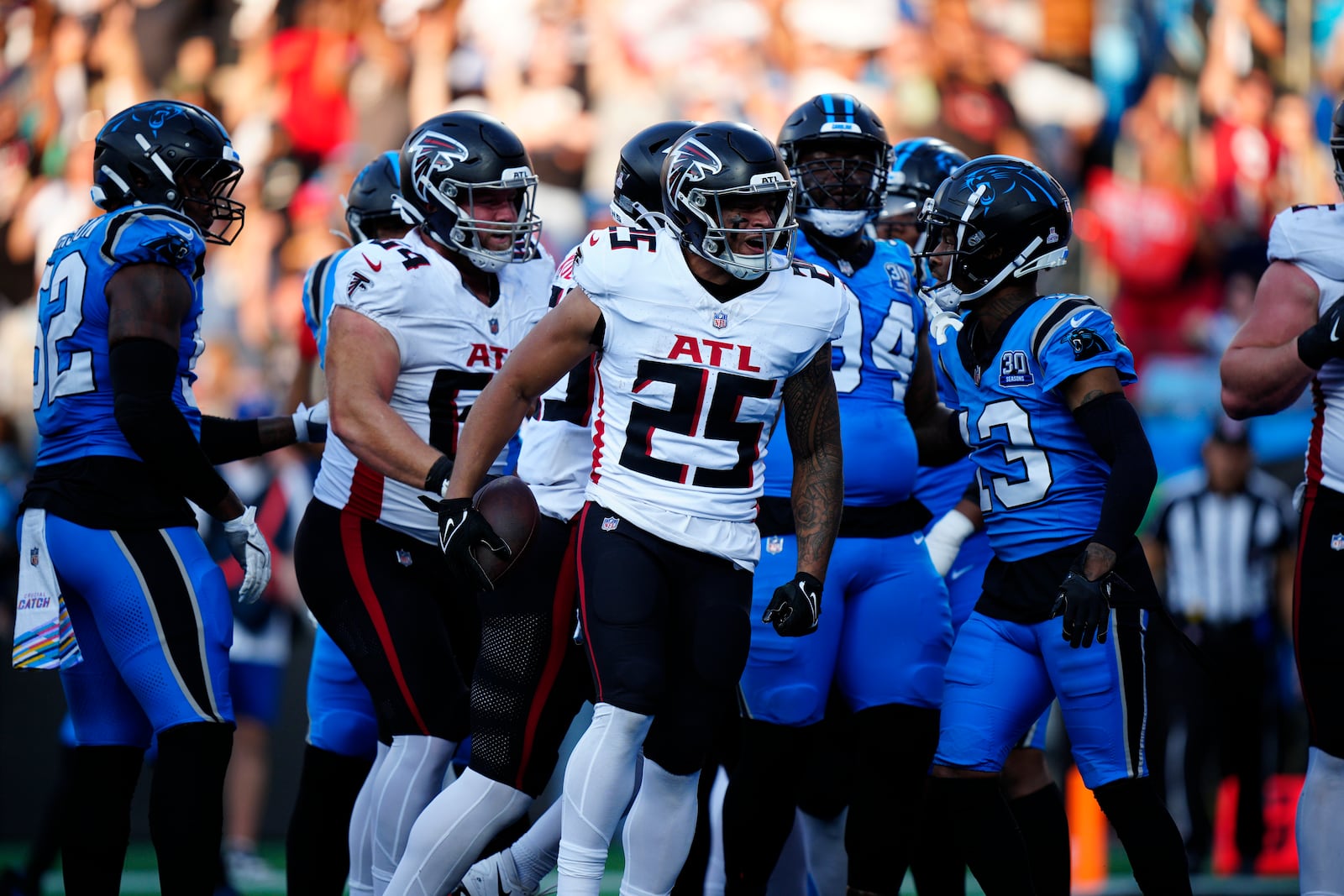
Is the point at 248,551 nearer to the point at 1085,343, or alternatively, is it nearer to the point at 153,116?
the point at 153,116

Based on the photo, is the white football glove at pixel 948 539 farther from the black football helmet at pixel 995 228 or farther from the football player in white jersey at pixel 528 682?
the football player in white jersey at pixel 528 682

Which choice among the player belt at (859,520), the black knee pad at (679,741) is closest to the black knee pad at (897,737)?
the player belt at (859,520)

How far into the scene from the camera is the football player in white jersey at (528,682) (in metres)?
3.61

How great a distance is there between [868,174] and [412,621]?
1861 mm

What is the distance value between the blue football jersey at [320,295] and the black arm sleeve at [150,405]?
870 millimetres

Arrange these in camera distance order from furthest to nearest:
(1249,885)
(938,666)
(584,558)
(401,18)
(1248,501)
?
(401,18), (1248,501), (1249,885), (938,666), (584,558)

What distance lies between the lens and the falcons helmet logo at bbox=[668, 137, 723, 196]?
143 inches

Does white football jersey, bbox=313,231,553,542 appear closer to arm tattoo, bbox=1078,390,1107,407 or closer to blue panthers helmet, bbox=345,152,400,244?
blue panthers helmet, bbox=345,152,400,244

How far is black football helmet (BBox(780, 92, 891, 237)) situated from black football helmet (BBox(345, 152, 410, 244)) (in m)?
1.34

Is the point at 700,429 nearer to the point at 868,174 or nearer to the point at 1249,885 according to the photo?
the point at 868,174

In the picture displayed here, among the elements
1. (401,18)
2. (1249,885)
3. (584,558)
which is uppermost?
(401,18)

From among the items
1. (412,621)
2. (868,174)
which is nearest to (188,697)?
(412,621)

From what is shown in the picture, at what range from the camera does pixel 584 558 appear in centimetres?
362

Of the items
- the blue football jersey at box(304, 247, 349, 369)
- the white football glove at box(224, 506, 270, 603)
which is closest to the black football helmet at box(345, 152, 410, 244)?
the blue football jersey at box(304, 247, 349, 369)
